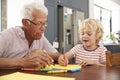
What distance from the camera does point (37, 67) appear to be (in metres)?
1.38

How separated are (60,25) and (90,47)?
6.75 feet

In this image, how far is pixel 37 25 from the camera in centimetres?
171

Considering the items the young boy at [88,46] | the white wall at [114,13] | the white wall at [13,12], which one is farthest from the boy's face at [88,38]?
the white wall at [114,13]

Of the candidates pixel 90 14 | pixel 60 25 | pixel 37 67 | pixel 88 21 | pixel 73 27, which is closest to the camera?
pixel 37 67

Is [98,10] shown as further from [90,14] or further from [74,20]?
[74,20]

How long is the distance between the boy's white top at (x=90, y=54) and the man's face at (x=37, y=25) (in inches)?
21.7

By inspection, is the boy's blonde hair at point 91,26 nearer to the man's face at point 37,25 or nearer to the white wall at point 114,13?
the man's face at point 37,25

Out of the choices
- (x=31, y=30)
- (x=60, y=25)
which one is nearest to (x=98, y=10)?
(x=60, y=25)

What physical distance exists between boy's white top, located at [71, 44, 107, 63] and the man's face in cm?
55

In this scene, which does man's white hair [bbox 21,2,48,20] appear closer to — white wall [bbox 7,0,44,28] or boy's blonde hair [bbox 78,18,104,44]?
boy's blonde hair [bbox 78,18,104,44]

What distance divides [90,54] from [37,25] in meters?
0.66

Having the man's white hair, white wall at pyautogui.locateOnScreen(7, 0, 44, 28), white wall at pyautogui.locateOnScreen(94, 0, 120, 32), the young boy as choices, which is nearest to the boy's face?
the young boy

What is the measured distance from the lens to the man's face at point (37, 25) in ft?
5.46

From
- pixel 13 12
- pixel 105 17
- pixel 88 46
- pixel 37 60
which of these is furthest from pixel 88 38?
pixel 105 17
